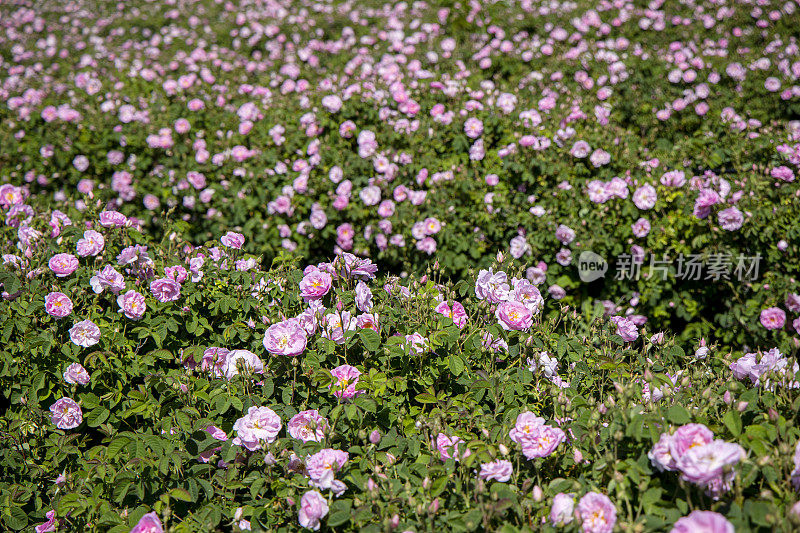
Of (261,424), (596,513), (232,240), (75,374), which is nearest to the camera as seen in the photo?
(596,513)

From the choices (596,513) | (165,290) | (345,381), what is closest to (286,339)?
(345,381)

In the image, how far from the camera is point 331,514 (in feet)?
5.45

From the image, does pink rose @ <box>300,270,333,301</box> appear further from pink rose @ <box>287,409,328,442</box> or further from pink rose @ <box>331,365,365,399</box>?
pink rose @ <box>287,409,328,442</box>

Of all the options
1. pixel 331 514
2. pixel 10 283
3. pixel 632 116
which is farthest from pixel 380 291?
pixel 632 116

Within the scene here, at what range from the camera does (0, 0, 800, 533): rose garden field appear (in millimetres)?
1739

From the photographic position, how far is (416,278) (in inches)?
106

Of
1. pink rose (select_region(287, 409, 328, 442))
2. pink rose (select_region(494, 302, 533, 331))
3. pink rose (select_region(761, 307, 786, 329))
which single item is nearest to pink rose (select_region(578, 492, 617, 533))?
pink rose (select_region(494, 302, 533, 331))

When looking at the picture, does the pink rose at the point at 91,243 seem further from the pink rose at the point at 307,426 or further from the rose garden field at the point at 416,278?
the pink rose at the point at 307,426

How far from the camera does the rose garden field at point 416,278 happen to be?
1739mm

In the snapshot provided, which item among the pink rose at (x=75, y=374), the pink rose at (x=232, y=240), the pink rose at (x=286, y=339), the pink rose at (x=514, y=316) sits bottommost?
the pink rose at (x=75, y=374)

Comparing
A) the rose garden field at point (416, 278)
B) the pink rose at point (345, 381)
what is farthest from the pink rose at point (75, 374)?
Result: the pink rose at point (345, 381)

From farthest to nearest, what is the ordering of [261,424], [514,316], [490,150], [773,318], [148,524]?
1. [490,150]
2. [773,318]
3. [514,316]
4. [261,424]
5. [148,524]

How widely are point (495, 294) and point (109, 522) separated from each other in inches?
60.9

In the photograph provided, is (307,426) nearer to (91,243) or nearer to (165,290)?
(165,290)
